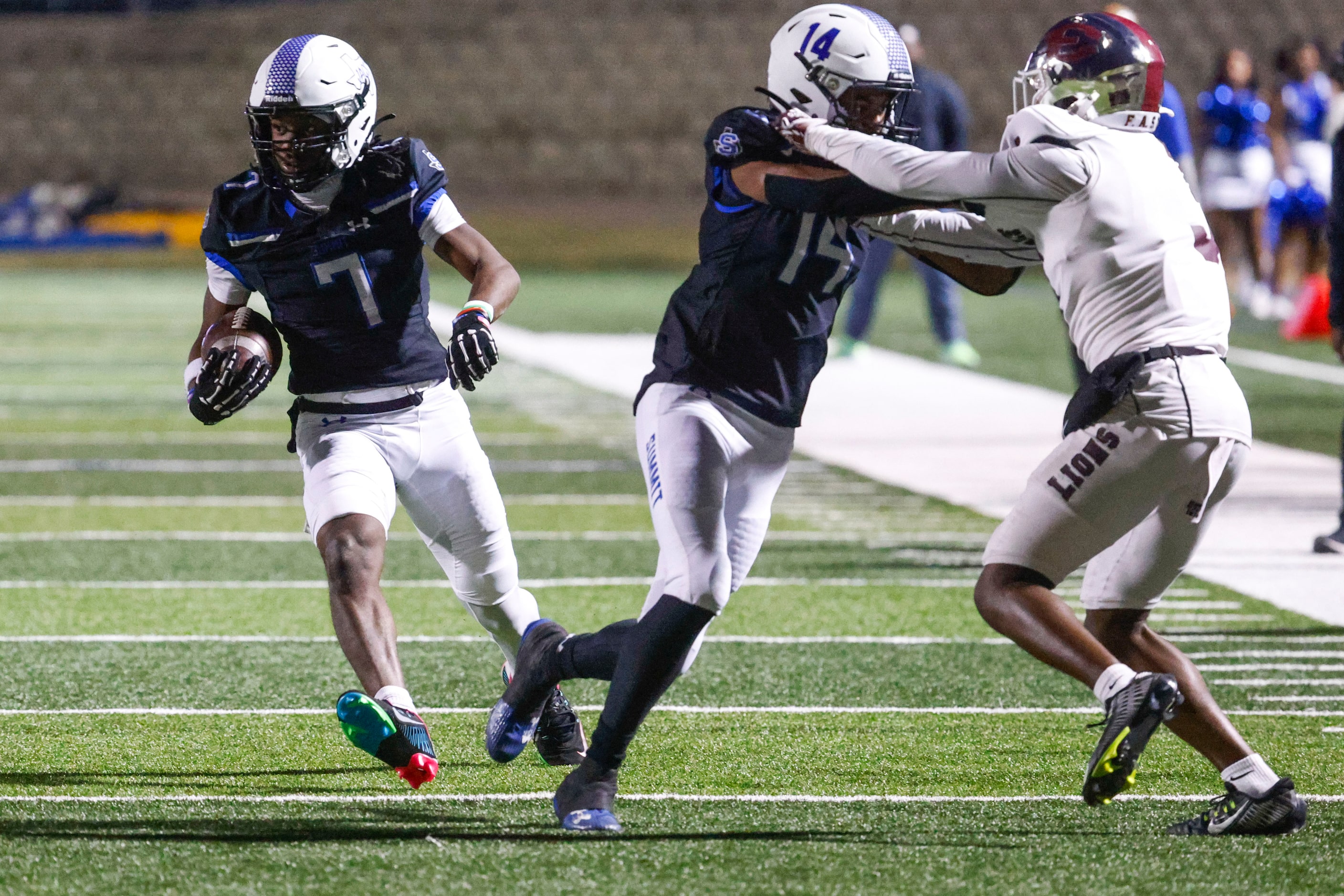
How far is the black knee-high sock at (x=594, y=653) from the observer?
13.4 feet

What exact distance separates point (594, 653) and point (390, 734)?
0.48 metres

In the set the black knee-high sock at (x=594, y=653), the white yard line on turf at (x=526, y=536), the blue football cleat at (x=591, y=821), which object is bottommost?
the white yard line on turf at (x=526, y=536)

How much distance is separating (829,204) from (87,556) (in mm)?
4374

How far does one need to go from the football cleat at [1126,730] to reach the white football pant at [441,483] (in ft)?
4.86

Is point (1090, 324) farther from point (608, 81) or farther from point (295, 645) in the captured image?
point (608, 81)

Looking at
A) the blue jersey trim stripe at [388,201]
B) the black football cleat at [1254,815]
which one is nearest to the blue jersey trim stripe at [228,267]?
the blue jersey trim stripe at [388,201]

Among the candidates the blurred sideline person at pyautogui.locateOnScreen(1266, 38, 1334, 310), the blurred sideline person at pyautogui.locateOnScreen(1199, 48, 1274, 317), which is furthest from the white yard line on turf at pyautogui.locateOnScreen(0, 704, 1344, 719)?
the blurred sideline person at pyautogui.locateOnScreen(1266, 38, 1334, 310)

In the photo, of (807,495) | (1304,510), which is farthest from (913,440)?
(1304,510)

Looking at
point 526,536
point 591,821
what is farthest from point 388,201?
point 526,536

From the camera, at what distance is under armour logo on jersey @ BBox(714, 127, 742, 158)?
3.90m

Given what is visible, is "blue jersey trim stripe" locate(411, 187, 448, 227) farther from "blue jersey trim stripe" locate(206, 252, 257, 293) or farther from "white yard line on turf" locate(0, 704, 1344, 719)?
"white yard line on turf" locate(0, 704, 1344, 719)

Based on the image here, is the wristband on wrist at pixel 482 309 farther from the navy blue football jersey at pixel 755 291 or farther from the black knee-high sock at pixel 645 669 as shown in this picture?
the black knee-high sock at pixel 645 669

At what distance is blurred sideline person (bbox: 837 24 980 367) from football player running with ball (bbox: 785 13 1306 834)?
729 centimetres

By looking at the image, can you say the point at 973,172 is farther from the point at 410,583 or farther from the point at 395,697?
the point at 410,583
